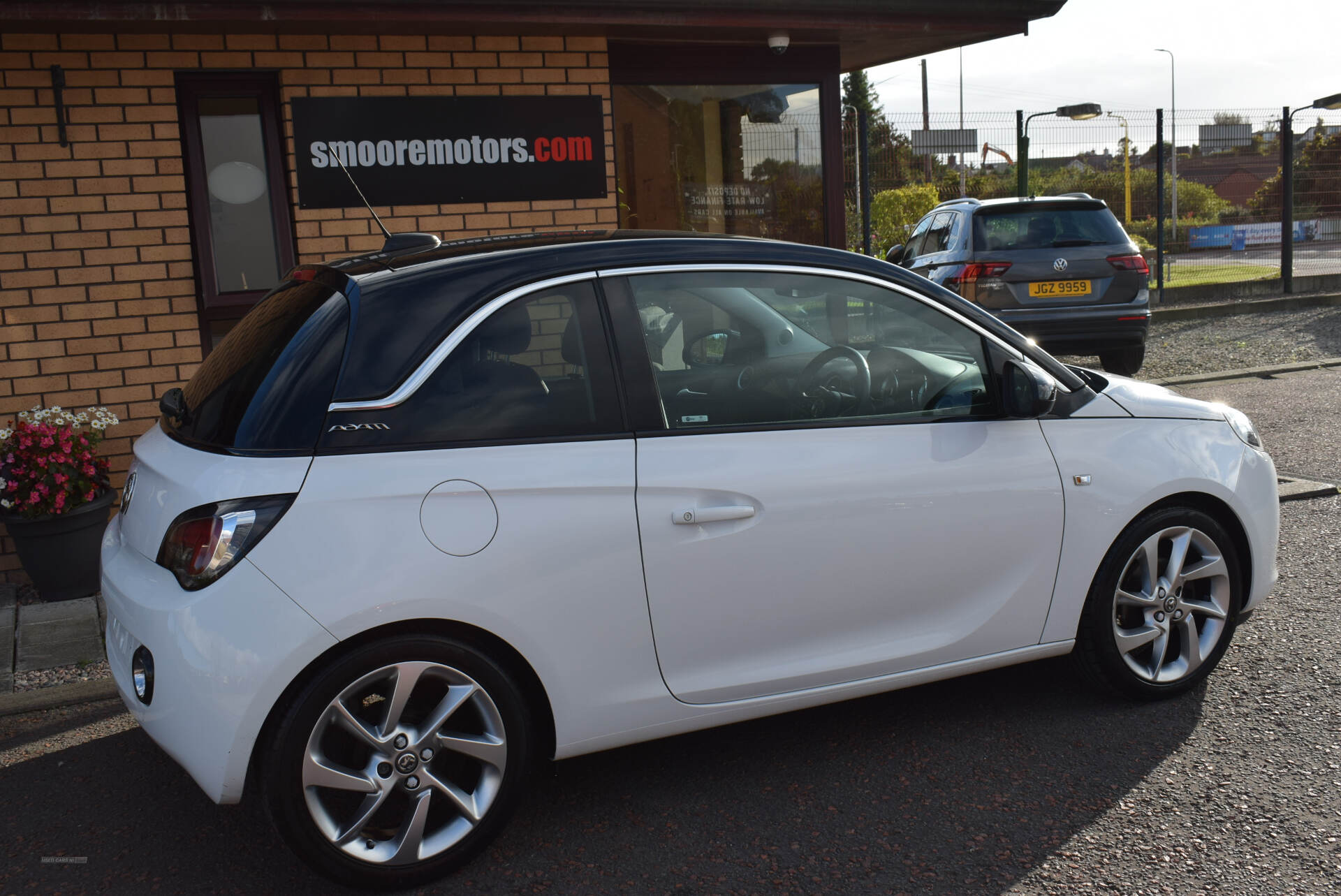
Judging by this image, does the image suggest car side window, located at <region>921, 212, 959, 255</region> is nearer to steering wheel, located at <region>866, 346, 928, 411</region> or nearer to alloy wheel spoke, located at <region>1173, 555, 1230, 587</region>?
alloy wheel spoke, located at <region>1173, 555, 1230, 587</region>

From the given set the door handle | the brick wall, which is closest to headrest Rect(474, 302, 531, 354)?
the door handle

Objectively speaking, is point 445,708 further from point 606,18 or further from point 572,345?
point 606,18

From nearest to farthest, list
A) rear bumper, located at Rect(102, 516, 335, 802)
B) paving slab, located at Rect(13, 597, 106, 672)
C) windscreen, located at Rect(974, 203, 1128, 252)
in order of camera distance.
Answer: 1. rear bumper, located at Rect(102, 516, 335, 802)
2. paving slab, located at Rect(13, 597, 106, 672)
3. windscreen, located at Rect(974, 203, 1128, 252)

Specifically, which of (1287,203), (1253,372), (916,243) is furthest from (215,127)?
(1287,203)

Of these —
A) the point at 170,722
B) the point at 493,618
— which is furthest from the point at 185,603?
the point at 493,618

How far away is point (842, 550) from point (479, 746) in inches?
46.7

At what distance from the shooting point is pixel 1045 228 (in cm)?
1053

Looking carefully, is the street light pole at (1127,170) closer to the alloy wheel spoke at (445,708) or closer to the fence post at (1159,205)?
the fence post at (1159,205)

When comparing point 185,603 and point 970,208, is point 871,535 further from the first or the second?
point 970,208

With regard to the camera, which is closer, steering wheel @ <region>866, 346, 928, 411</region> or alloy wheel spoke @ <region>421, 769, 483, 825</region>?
alloy wheel spoke @ <region>421, 769, 483, 825</region>

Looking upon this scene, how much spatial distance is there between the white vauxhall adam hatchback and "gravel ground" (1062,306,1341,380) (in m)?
7.94

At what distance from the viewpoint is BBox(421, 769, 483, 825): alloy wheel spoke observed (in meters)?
3.06

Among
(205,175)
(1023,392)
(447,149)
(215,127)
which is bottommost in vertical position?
(1023,392)

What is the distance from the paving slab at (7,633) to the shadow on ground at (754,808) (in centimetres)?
87
